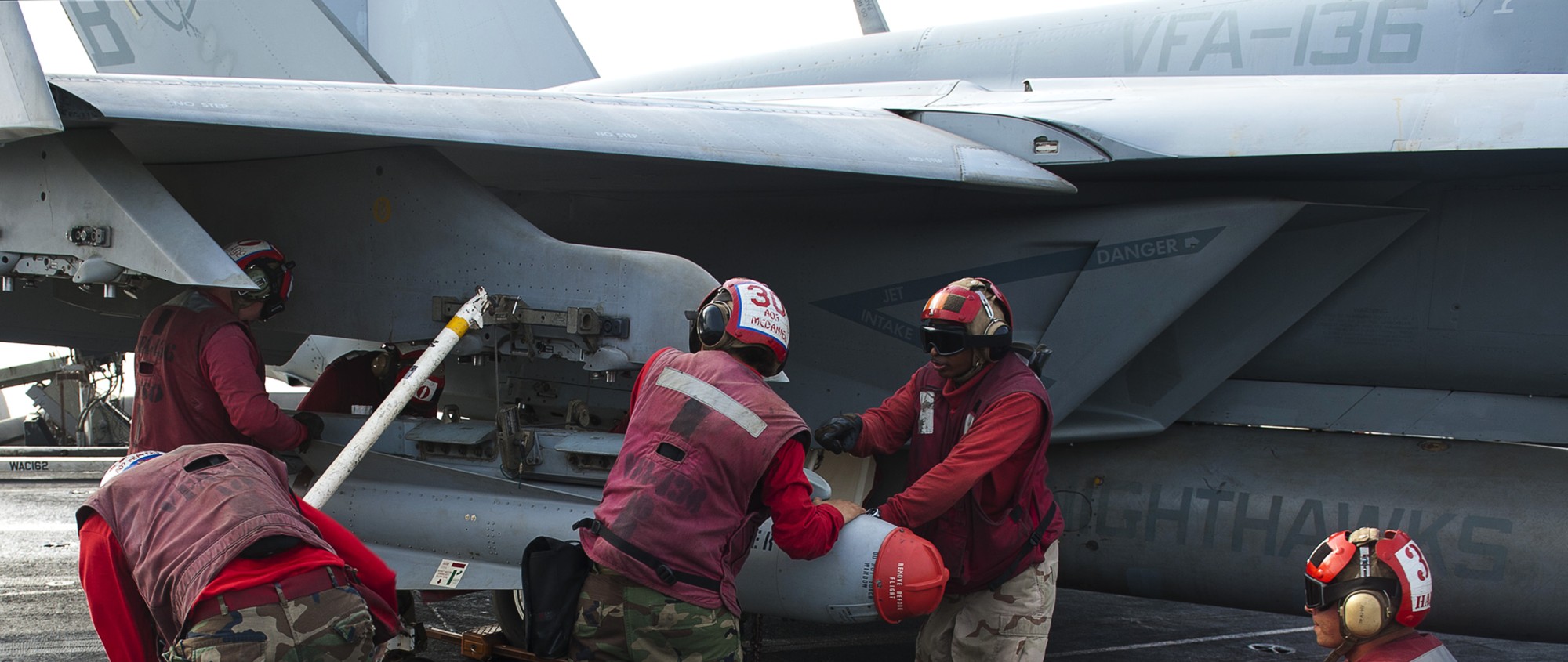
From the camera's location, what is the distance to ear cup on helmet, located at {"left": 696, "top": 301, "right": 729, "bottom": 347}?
322 centimetres

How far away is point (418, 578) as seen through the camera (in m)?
4.31

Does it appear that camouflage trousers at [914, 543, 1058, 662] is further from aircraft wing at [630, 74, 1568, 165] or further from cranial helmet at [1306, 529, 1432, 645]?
aircraft wing at [630, 74, 1568, 165]

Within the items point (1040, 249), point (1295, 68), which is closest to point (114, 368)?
point (1040, 249)

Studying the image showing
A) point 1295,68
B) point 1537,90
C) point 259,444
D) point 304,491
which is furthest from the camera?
point 1295,68

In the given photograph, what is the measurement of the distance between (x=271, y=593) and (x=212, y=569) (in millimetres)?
129

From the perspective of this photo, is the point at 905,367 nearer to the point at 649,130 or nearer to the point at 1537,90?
the point at 649,130

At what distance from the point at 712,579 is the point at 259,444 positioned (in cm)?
233

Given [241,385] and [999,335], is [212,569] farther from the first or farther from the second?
[999,335]

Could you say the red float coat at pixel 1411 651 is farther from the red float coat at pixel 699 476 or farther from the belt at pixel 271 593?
the belt at pixel 271 593

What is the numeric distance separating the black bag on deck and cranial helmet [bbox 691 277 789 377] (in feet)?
2.25

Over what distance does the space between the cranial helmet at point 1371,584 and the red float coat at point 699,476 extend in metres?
1.28

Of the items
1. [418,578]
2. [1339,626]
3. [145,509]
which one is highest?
[145,509]

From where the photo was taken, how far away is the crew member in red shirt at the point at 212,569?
98.3 inches

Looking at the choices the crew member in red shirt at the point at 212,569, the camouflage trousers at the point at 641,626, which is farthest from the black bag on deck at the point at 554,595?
the crew member in red shirt at the point at 212,569
